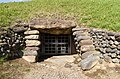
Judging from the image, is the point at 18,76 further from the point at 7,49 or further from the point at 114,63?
the point at 114,63

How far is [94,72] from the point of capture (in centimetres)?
909

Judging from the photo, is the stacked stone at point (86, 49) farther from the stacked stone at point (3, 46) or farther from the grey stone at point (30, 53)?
the stacked stone at point (3, 46)

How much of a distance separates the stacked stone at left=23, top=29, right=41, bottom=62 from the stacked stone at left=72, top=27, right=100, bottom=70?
188cm

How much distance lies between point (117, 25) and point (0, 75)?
18.6 feet

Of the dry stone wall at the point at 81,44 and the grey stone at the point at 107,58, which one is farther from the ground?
the dry stone wall at the point at 81,44

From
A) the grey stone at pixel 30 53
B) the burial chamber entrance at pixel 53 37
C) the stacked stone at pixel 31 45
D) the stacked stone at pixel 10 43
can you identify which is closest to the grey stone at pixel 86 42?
the burial chamber entrance at pixel 53 37

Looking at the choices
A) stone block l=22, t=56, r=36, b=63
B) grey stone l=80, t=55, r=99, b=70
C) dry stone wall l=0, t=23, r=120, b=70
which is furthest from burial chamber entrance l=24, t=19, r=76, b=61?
grey stone l=80, t=55, r=99, b=70

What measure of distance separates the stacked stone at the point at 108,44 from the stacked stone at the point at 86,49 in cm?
28

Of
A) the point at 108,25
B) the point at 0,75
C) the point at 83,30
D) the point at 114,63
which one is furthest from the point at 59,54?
the point at 0,75

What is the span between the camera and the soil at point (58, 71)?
8.82 metres

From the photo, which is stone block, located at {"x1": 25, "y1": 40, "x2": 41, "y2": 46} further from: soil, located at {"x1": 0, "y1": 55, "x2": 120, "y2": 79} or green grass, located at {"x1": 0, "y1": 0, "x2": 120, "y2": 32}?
green grass, located at {"x1": 0, "y1": 0, "x2": 120, "y2": 32}

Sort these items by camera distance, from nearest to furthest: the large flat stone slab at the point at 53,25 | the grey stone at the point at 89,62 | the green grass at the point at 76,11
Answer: the grey stone at the point at 89,62 → the large flat stone slab at the point at 53,25 → the green grass at the point at 76,11

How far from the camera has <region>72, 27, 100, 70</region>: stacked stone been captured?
9.51 meters

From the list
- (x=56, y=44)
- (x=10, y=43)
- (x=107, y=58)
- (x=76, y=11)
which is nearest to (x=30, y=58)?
(x=10, y=43)
